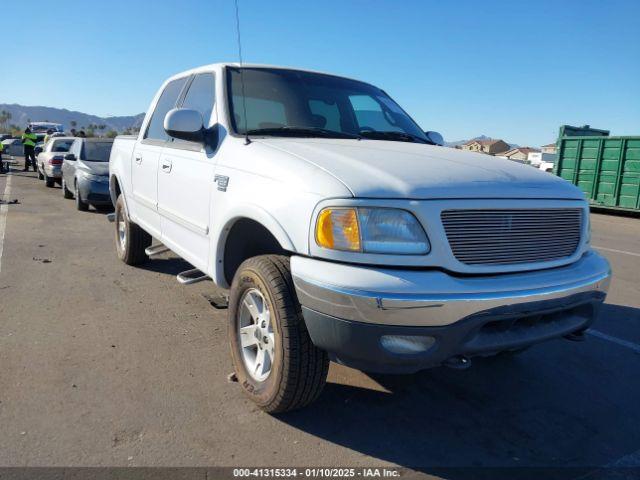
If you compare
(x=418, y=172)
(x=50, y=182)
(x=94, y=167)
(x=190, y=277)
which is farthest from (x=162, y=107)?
(x=50, y=182)

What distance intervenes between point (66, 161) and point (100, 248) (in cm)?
651

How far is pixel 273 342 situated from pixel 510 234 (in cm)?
137

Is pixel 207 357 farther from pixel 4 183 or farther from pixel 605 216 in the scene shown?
pixel 4 183

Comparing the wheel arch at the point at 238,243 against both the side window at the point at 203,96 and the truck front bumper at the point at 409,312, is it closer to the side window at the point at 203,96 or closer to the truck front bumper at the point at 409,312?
the truck front bumper at the point at 409,312

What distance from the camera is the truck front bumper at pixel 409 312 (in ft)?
7.79

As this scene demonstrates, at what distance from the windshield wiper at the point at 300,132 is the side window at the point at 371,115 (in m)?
0.38

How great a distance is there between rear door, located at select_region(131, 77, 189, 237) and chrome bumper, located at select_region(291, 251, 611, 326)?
260 centimetres

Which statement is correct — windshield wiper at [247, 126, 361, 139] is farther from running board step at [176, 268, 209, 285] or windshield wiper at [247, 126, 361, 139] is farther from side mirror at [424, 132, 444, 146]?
running board step at [176, 268, 209, 285]

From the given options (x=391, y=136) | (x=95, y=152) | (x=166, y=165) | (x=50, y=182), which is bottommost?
(x=50, y=182)

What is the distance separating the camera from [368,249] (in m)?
2.48

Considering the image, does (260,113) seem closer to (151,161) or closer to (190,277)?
(190,277)

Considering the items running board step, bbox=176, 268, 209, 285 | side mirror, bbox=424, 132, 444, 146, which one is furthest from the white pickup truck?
side mirror, bbox=424, 132, 444, 146

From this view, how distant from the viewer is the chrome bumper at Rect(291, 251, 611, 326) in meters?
2.37

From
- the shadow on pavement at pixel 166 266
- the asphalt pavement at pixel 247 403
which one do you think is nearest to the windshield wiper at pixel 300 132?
the asphalt pavement at pixel 247 403
